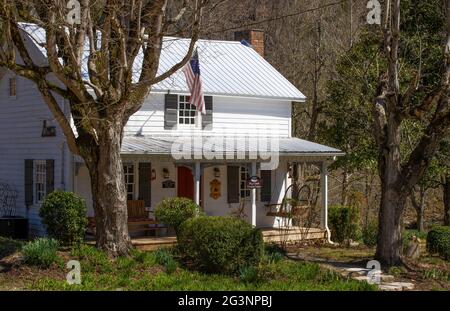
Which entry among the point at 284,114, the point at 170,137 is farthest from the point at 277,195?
the point at 170,137

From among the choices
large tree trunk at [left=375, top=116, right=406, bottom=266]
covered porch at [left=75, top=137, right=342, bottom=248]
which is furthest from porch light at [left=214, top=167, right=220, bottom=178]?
large tree trunk at [left=375, top=116, right=406, bottom=266]

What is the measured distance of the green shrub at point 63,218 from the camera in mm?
16141

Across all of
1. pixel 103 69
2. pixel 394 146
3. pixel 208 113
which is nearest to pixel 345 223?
pixel 208 113

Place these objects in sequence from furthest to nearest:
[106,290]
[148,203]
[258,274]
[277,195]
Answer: [277,195], [148,203], [258,274], [106,290]

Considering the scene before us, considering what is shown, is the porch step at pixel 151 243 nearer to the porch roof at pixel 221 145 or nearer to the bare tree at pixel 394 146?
the porch roof at pixel 221 145

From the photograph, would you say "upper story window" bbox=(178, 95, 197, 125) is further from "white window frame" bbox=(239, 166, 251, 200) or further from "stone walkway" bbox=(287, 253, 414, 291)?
"stone walkway" bbox=(287, 253, 414, 291)

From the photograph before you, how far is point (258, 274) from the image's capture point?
1286 centimetres

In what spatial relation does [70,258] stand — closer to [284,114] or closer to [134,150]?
[134,150]

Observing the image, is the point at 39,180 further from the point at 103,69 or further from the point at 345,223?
the point at 345,223

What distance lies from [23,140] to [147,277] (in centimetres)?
995

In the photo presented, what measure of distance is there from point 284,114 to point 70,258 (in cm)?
1088

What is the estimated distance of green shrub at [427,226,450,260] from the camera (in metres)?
17.0

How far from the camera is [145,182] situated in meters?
20.5

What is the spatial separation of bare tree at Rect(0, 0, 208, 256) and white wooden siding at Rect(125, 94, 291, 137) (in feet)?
17.8
